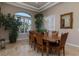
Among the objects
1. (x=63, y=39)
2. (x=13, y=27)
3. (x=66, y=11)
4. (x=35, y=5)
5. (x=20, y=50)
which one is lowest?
(x=20, y=50)

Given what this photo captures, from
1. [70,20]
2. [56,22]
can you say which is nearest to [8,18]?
[56,22]

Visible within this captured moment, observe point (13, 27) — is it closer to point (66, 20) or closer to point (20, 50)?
point (20, 50)

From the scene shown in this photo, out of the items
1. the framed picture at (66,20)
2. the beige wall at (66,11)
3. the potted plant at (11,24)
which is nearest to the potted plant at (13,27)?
the potted plant at (11,24)

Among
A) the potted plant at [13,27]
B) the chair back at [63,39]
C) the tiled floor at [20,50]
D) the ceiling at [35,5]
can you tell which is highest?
the ceiling at [35,5]

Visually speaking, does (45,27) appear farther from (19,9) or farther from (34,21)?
(19,9)

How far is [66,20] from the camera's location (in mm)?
2803

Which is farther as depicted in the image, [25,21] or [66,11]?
[66,11]

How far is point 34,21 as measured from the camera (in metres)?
2.61

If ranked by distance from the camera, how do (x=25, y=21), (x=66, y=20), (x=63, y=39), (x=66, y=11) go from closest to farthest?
1. (x=25, y=21)
2. (x=66, y=11)
3. (x=66, y=20)
4. (x=63, y=39)

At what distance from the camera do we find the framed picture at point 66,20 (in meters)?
2.67

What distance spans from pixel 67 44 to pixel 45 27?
2.72 ft

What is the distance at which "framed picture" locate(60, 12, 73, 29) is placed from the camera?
267cm

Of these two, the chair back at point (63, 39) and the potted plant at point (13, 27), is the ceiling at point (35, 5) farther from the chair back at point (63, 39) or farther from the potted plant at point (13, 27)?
the chair back at point (63, 39)

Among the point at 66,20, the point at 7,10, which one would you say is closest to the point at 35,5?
the point at 7,10
